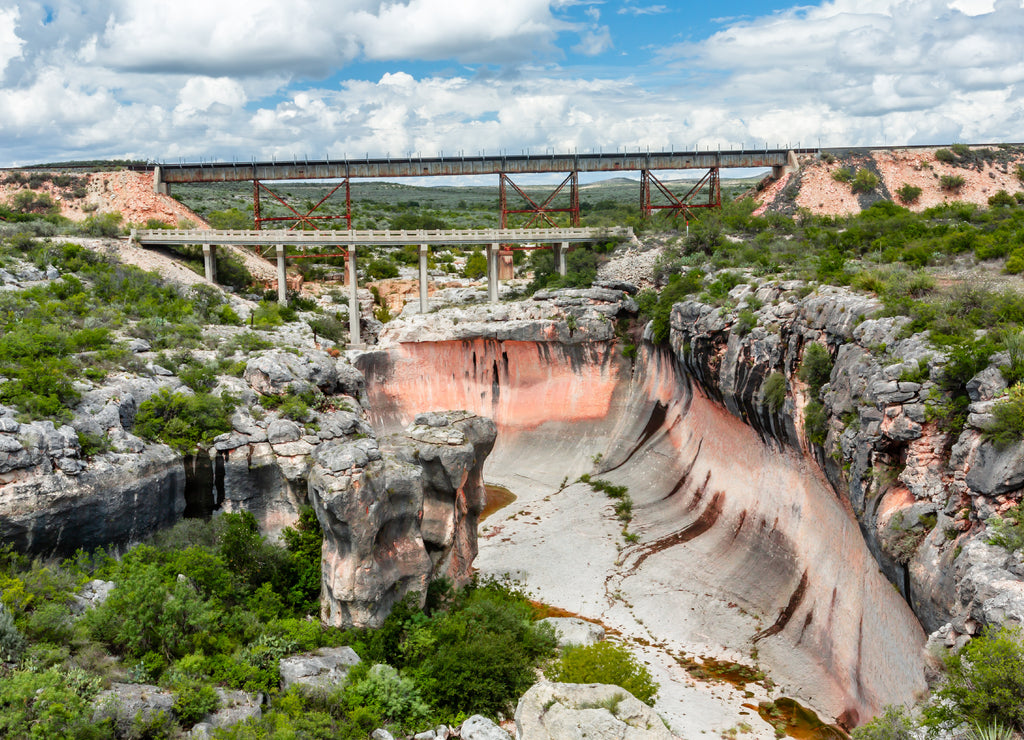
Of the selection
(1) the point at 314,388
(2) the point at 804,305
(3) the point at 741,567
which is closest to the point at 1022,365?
(2) the point at 804,305

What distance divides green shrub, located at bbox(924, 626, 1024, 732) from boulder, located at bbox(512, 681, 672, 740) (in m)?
4.81

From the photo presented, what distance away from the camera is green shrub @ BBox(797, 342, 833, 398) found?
2539cm

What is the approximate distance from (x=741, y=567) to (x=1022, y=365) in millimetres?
12870

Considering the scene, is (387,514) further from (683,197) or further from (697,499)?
(683,197)

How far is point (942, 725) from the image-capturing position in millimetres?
13062

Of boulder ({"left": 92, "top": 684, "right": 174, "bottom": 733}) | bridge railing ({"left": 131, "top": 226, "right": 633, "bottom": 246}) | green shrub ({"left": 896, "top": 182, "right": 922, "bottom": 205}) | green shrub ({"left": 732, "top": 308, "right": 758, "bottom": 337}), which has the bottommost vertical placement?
boulder ({"left": 92, "top": 684, "right": 174, "bottom": 733})

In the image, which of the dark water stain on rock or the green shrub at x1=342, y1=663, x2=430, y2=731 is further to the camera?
the dark water stain on rock

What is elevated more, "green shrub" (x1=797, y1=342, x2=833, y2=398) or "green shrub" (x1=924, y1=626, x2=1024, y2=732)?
"green shrub" (x1=797, y1=342, x2=833, y2=398)

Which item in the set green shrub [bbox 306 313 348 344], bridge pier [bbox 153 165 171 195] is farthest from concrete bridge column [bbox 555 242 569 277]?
bridge pier [bbox 153 165 171 195]

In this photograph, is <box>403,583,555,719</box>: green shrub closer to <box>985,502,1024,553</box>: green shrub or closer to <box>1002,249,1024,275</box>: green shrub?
<box>985,502,1024,553</box>: green shrub

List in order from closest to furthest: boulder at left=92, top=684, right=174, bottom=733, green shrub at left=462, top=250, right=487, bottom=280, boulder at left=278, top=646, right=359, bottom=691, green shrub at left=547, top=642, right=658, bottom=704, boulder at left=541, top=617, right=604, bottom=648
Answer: boulder at left=92, top=684, right=174, bottom=733
boulder at left=278, top=646, right=359, bottom=691
green shrub at left=547, top=642, right=658, bottom=704
boulder at left=541, top=617, right=604, bottom=648
green shrub at left=462, top=250, right=487, bottom=280

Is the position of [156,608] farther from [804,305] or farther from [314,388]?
[804,305]

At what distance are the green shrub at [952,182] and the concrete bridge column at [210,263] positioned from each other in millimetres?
47331

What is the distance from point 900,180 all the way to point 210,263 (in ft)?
148
